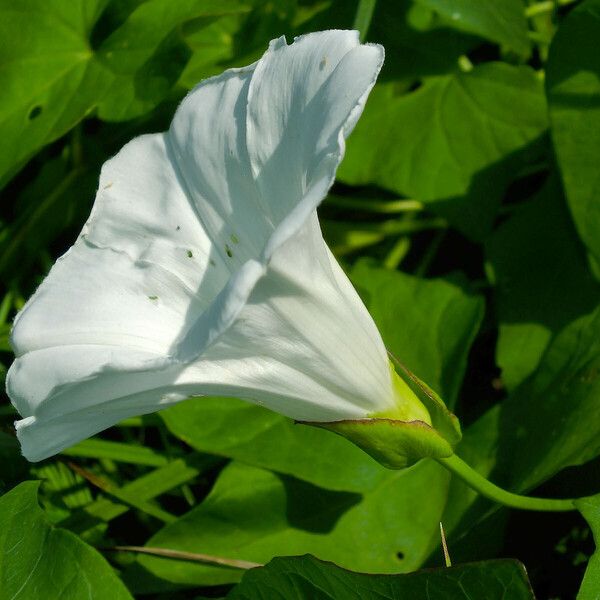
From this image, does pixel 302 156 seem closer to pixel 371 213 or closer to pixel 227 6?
pixel 227 6

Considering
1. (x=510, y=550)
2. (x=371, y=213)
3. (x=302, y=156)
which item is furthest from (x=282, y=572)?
(x=371, y=213)

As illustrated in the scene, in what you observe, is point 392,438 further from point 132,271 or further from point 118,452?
point 118,452

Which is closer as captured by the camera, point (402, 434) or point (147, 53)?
point (402, 434)

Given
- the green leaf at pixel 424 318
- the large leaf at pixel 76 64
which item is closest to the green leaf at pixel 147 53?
the large leaf at pixel 76 64

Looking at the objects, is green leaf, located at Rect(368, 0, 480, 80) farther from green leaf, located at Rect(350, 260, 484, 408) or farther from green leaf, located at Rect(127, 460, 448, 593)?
green leaf, located at Rect(127, 460, 448, 593)

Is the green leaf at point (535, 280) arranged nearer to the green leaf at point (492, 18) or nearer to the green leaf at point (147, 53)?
the green leaf at point (492, 18)

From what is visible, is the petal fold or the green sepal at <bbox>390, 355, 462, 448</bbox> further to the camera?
the green sepal at <bbox>390, 355, 462, 448</bbox>

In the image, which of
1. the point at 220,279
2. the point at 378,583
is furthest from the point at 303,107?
the point at 378,583

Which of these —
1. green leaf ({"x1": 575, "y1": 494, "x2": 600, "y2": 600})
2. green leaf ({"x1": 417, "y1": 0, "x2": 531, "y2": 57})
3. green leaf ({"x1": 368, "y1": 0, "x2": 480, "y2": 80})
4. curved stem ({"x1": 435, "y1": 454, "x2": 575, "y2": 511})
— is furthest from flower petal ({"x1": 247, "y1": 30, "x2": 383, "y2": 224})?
green leaf ({"x1": 368, "y1": 0, "x2": 480, "y2": 80})
